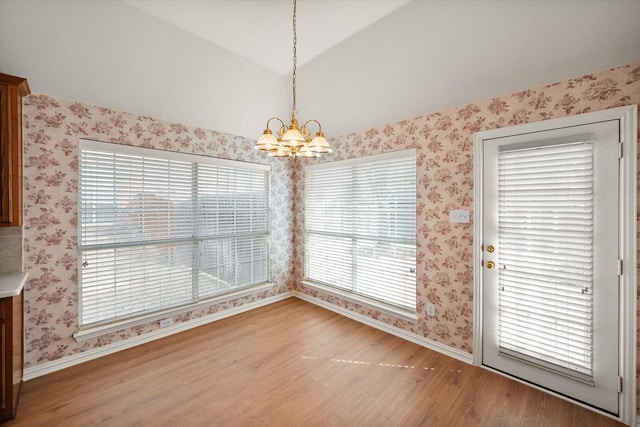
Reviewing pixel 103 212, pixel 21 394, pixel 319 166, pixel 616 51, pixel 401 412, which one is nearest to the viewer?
pixel 616 51

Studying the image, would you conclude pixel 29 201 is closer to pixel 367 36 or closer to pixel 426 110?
pixel 367 36

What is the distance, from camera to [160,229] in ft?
9.98

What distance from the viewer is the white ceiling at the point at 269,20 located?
96.7 inches

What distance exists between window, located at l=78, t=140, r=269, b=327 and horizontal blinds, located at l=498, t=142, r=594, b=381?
306 centimetres

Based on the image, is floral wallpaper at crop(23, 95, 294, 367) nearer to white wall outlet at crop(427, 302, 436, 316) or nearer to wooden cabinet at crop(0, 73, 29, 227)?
wooden cabinet at crop(0, 73, 29, 227)

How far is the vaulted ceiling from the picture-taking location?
2002 millimetres

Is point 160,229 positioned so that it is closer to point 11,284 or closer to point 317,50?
point 11,284

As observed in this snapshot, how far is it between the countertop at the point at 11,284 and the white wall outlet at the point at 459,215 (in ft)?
11.5

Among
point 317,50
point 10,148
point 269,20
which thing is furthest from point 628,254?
point 10,148

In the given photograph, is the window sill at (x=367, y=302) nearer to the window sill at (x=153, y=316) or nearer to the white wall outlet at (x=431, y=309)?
the white wall outlet at (x=431, y=309)

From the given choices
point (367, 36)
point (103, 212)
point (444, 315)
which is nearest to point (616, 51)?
point (367, 36)

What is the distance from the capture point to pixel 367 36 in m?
2.77

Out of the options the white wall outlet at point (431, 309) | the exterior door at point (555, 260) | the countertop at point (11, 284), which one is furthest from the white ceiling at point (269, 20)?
the white wall outlet at point (431, 309)

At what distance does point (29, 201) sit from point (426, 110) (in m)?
3.81
